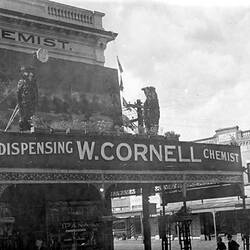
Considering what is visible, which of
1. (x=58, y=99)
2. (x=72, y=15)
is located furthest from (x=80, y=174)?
(x=72, y=15)

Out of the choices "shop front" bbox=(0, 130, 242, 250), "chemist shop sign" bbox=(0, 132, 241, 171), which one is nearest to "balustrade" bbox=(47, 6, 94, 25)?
"shop front" bbox=(0, 130, 242, 250)

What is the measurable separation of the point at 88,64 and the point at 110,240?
856cm

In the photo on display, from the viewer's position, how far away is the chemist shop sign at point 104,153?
47.3ft

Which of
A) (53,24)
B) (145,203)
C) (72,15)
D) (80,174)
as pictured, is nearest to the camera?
(80,174)

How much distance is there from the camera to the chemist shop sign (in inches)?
567

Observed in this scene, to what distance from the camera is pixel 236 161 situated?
1917 cm

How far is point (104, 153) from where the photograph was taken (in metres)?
15.6

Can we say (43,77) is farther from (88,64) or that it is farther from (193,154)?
(193,154)

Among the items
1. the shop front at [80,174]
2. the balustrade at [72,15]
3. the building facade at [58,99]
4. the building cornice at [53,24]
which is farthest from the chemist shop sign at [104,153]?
the balustrade at [72,15]

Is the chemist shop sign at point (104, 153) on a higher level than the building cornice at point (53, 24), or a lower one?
lower

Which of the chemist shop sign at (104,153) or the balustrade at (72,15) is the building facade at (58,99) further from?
the chemist shop sign at (104,153)

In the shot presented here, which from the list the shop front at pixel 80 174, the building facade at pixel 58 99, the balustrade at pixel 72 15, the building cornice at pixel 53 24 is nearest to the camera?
the shop front at pixel 80 174

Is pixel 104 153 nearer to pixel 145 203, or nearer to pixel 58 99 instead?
pixel 145 203

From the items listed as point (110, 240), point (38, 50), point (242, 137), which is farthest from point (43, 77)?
point (242, 137)
